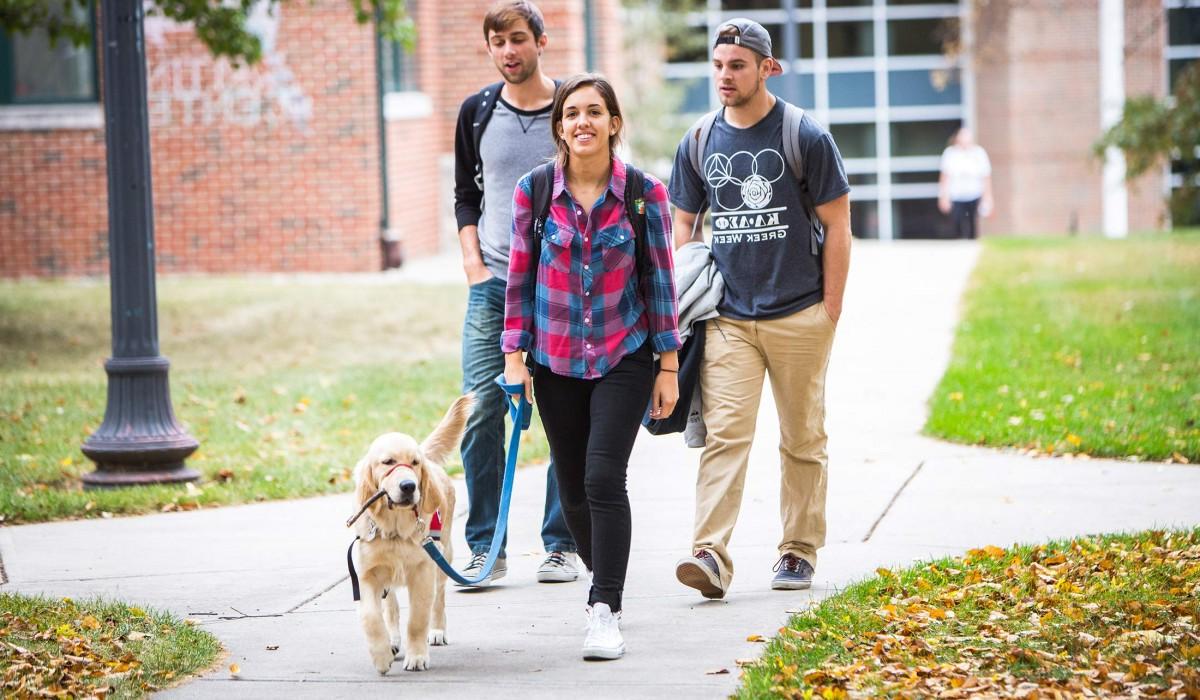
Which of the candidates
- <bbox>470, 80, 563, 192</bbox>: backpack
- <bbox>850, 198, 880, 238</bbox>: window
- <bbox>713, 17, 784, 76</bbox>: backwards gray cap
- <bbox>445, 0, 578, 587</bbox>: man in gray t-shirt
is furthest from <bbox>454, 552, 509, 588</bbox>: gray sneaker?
<bbox>850, 198, 880, 238</bbox>: window

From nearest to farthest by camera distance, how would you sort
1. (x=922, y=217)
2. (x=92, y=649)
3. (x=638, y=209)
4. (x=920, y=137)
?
1. (x=638, y=209)
2. (x=92, y=649)
3. (x=920, y=137)
4. (x=922, y=217)

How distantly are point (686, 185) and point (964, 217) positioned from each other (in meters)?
21.8

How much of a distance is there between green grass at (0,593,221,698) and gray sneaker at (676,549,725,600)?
67.6 inches

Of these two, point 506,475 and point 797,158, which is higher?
point 797,158

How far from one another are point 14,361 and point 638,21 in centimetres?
1995

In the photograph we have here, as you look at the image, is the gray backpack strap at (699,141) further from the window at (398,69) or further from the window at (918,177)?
the window at (918,177)

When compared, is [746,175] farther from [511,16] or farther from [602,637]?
[602,637]

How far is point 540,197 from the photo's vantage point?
17.2 feet

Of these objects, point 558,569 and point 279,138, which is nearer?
point 558,569

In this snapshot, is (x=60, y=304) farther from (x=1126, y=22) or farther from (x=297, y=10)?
(x=1126, y=22)

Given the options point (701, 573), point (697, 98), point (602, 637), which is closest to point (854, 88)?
point (697, 98)

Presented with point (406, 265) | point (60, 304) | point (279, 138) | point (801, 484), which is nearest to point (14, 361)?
point (60, 304)

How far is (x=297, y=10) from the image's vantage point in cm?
1870

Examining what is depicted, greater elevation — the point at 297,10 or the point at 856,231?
the point at 297,10
